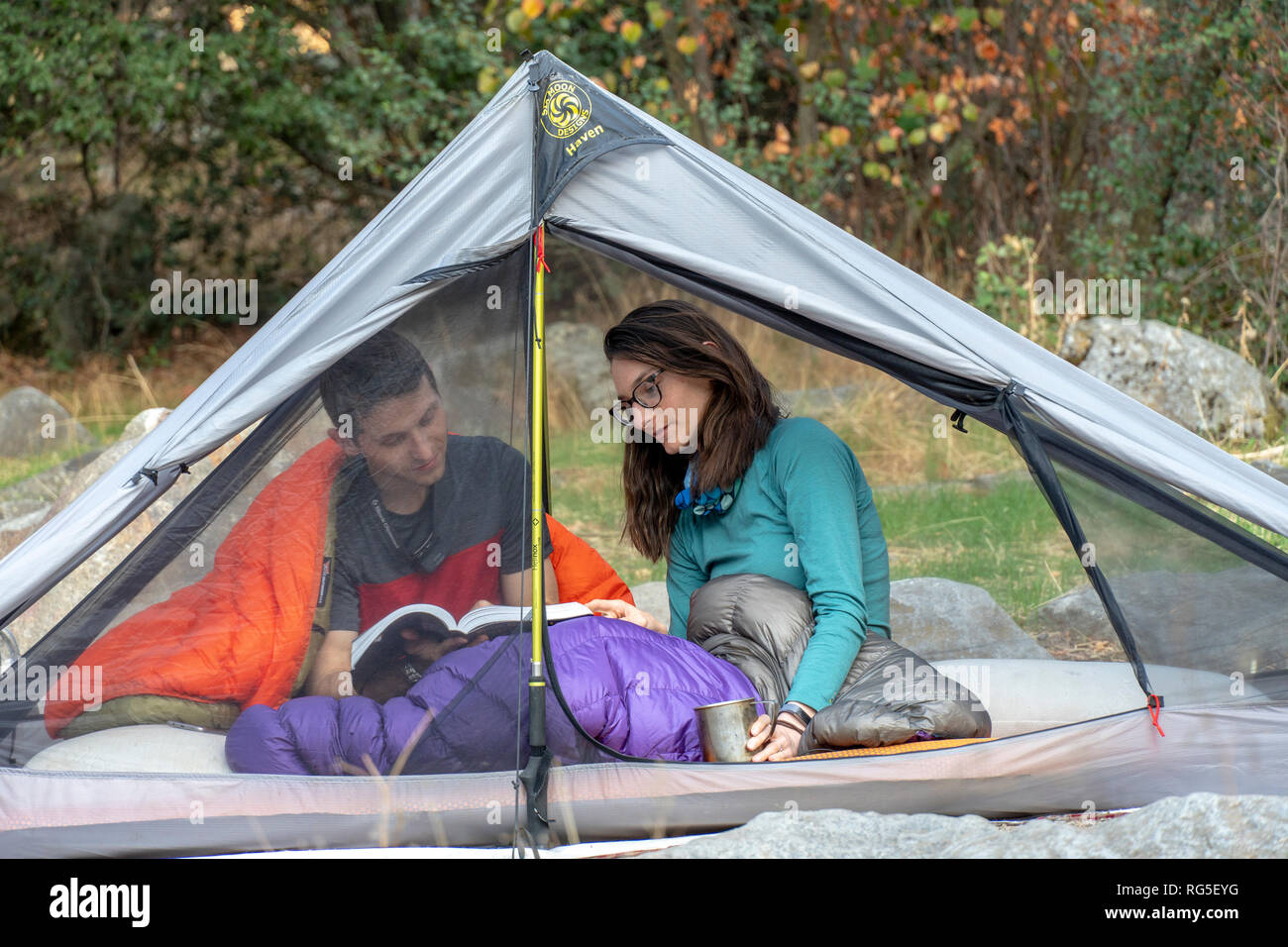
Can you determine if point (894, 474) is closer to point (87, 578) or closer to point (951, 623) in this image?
point (951, 623)

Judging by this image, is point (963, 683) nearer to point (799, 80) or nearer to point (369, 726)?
point (369, 726)

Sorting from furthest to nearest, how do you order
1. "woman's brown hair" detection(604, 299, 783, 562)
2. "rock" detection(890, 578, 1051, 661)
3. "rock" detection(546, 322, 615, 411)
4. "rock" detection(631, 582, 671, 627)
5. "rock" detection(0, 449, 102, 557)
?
"rock" detection(546, 322, 615, 411)
"rock" detection(0, 449, 102, 557)
"rock" detection(631, 582, 671, 627)
"rock" detection(890, 578, 1051, 661)
"woman's brown hair" detection(604, 299, 783, 562)

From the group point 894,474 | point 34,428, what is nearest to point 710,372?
point 894,474

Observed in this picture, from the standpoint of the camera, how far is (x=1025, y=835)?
7.00ft

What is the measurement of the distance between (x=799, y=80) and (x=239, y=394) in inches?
249

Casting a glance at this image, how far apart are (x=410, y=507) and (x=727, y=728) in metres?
0.74

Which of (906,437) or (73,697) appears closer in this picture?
(73,697)

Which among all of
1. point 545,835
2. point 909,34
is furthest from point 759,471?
point 909,34

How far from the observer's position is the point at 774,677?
255cm

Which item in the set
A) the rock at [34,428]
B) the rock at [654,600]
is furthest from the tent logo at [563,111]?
the rock at [34,428]

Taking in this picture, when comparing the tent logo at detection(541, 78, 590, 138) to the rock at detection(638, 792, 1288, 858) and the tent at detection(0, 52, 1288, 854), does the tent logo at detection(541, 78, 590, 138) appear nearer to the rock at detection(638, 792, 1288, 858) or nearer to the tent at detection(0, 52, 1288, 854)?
the tent at detection(0, 52, 1288, 854)

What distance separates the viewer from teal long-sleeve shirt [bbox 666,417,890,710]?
2457 mm

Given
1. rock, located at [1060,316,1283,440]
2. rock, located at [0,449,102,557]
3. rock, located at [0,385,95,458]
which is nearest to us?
rock, located at [0,449,102,557]
